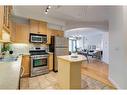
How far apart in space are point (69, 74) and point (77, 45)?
12.4m

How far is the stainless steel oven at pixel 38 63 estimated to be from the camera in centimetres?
429

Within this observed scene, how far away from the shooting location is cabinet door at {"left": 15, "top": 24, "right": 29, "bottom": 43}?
4.22 m

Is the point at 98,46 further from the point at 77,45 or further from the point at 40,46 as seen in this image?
the point at 40,46

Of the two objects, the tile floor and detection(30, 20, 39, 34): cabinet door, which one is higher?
detection(30, 20, 39, 34): cabinet door

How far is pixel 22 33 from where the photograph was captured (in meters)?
4.30

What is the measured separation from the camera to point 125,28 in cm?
274

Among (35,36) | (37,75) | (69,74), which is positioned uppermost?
(35,36)

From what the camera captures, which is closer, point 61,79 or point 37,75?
point 61,79

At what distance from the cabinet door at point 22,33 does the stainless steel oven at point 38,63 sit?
66 centimetres

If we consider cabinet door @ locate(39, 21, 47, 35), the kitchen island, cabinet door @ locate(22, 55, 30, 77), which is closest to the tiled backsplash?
cabinet door @ locate(22, 55, 30, 77)

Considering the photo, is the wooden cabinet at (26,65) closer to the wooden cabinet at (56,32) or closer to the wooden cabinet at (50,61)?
the wooden cabinet at (50,61)

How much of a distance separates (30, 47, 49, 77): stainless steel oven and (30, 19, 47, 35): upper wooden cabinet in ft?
2.88

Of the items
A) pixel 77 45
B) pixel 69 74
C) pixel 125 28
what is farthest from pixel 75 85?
pixel 77 45

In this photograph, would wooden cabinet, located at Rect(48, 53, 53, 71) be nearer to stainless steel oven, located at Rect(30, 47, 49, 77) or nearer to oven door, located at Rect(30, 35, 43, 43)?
stainless steel oven, located at Rect(30, 47, 49, 77)
